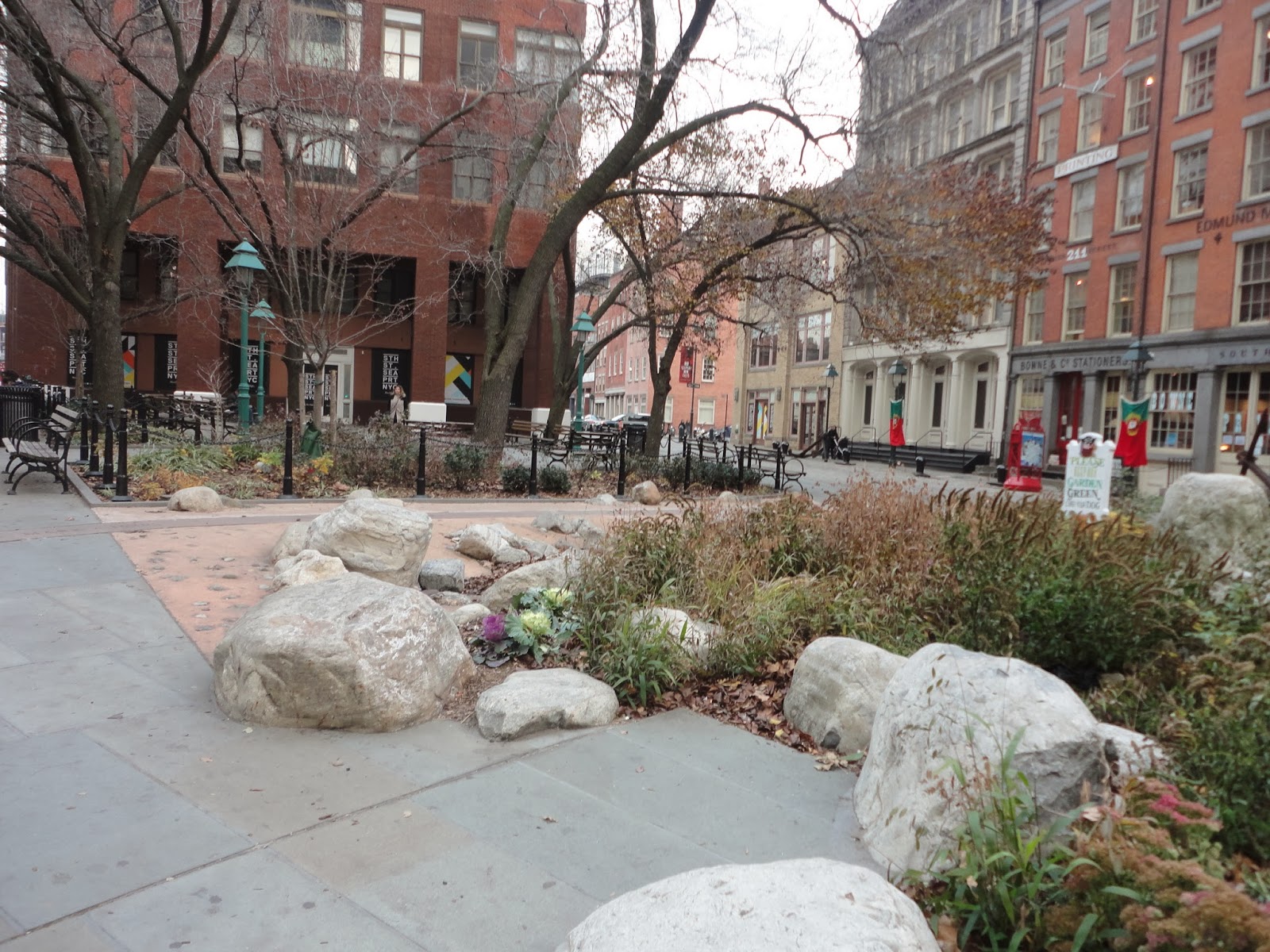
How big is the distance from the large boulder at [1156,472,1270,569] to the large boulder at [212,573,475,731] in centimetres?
603

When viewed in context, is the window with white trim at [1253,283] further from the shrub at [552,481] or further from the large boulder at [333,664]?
the large boulder at [333,664]

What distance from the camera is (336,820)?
3301 mm

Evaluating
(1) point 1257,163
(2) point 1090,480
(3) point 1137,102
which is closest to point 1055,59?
(3) point 1137,102

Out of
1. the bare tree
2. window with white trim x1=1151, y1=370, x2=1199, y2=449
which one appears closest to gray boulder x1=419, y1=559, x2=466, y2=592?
the bare tree

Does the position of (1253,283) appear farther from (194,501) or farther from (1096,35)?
(194,501)

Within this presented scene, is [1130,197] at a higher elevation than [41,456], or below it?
higher

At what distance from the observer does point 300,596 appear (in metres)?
4.52

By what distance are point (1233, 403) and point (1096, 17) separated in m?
14.2

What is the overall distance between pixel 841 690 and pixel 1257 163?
27628mm

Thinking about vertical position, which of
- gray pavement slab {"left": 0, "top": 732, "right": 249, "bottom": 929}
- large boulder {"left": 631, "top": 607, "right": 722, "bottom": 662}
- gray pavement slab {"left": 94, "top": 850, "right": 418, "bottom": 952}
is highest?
large boulder {"left": 631, "top": 607, "right": 722, "bottom": 662}

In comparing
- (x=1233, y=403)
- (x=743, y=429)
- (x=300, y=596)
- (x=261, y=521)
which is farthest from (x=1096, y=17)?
(x=300, y=596)

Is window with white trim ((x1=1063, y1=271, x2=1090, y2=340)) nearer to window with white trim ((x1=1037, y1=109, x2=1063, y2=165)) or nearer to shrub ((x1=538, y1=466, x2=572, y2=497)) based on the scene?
window with white trim ((x1=1037, y1=109, x2=1063, y2=165))

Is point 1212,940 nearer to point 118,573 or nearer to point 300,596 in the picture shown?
point 300,596

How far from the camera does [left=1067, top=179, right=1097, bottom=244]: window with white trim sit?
1176 inches
